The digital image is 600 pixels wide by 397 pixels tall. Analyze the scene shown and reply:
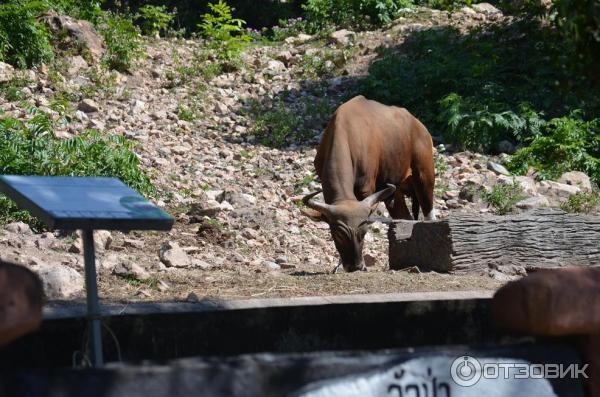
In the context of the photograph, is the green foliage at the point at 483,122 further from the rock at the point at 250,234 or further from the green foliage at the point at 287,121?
the rock at the point at 250,234

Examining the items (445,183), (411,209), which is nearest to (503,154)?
(445,183)

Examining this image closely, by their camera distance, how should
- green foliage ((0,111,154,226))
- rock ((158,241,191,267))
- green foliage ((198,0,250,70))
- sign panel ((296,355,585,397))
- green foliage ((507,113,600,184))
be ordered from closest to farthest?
sign panel ((296,355,585,397))
rock ((158,241,191,267))
green foliage ((0,111,154,226))
green foliage ((507,113,600,184))
green foliage ((198,0,250,70))

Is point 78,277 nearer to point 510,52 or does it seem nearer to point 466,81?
point 466,81

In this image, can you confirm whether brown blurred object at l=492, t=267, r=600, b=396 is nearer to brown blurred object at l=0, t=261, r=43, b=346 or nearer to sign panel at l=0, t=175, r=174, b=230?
sign panel at l=0, t=175, r=174, b=230

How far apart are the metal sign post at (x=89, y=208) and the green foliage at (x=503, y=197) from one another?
30.4 ft

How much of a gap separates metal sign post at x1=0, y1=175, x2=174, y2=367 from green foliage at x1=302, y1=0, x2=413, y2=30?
15829mm

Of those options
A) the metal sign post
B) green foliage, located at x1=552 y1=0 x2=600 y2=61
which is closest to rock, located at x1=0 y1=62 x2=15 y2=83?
the metal sign post

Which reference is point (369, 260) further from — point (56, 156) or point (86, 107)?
point (86, 107)

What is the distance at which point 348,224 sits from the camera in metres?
9.95

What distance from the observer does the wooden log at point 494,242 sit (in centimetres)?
852

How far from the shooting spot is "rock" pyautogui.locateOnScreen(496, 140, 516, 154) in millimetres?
15072

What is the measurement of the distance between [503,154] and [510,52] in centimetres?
308

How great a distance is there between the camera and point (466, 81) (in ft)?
53.6

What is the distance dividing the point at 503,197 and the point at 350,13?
24.8 ft
